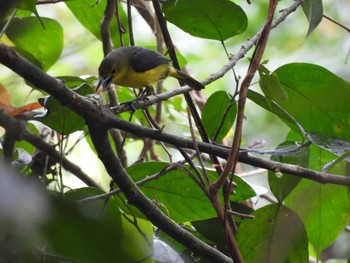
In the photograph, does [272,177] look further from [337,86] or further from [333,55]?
[333,55]

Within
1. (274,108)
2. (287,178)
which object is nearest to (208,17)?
(274,108)

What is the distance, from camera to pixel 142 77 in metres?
1.70

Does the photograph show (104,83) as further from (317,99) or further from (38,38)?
(317,99)

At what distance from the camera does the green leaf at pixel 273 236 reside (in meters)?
1.06

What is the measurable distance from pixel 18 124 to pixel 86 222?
0.09 metres

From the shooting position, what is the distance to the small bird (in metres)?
1.51

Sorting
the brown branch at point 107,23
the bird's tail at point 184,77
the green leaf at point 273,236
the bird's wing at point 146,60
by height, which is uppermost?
the brown branch at point 107,23

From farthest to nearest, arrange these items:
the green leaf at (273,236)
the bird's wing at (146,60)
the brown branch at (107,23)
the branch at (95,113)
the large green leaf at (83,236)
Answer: the bird's wing at (146,60) < the brown branch at (107,23) < the green leaf at (273,236) < the branch at (95,113) < the large green leaf at (83,236)

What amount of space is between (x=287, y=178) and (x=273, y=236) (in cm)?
11

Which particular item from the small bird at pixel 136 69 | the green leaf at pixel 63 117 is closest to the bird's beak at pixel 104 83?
the small bird at pixel 136 69

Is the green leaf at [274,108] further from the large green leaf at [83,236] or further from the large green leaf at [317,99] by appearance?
the large green leaf at [83,236]

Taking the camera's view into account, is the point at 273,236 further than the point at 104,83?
No

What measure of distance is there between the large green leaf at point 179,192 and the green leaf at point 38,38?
18.3 inches

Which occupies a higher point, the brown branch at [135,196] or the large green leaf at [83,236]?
the large green leaf at [83,236]
